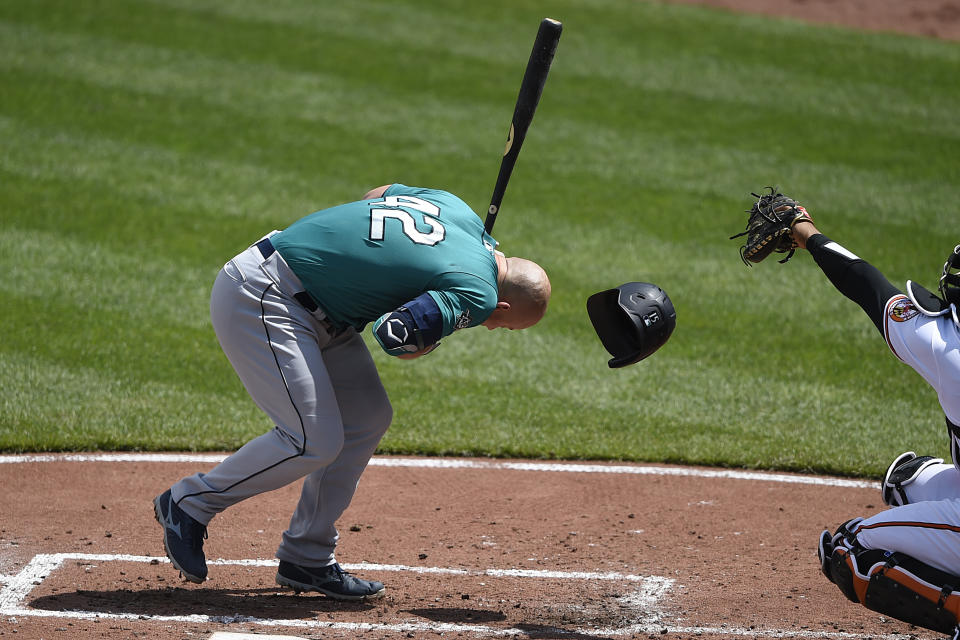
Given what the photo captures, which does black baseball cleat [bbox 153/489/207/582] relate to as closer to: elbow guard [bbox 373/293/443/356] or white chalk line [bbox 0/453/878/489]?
elbow guard [bbox 373/293/443/356]

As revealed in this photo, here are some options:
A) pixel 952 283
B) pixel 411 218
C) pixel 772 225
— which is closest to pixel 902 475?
pixel 952 283

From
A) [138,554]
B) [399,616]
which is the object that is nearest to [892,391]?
[399,616]

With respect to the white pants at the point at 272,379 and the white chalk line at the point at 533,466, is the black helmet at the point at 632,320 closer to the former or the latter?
the white pants at the point at 272,379

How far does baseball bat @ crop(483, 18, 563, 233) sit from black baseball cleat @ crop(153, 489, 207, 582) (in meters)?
1.65

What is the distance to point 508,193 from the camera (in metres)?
9.72

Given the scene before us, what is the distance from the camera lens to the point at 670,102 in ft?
38.1

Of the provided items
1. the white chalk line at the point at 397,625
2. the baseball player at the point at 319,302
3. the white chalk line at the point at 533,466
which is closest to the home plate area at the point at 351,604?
the white chalk line at the point at 397,625

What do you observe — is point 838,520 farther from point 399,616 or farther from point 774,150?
point 774,150

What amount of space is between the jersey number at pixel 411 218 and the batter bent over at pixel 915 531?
1.48 m

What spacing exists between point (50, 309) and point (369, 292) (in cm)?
438

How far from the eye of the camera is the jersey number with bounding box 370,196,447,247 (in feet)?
11.9

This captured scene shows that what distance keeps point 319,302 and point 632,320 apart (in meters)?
1.11

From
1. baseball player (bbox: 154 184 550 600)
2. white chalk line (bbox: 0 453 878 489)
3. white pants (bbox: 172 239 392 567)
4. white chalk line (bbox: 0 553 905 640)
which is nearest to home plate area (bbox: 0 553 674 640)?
white chalk line (bbox: 0 553 905 640)

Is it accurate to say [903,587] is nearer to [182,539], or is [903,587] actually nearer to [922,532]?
[922,532]
